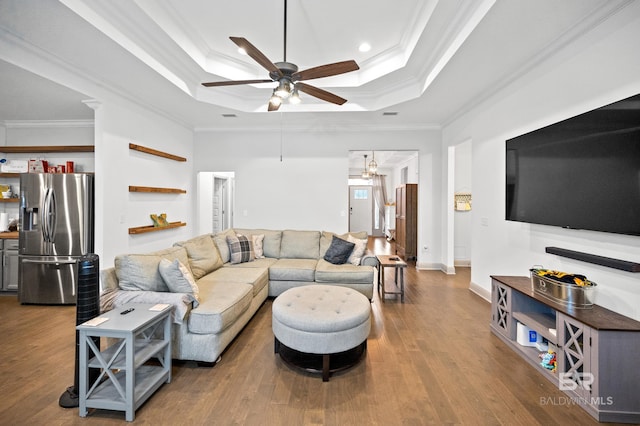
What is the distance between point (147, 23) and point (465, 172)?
620 cm

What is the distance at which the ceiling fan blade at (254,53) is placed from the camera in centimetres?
207

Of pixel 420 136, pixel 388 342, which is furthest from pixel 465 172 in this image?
pixel 388 342

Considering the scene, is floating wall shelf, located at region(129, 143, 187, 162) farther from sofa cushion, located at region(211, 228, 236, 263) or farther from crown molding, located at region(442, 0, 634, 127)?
crown molding, located at region(442, 0, 634, 127)

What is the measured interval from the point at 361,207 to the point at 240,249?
8250mm

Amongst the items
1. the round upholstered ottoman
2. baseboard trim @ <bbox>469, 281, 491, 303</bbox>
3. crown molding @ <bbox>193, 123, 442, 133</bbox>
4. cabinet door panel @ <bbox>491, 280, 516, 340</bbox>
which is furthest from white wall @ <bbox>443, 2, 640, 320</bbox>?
the round upholstered ottoman

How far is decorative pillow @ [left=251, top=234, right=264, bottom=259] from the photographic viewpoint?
4.58 metres

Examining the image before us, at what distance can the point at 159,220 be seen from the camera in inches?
191

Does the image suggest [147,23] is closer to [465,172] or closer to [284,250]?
[284,250]

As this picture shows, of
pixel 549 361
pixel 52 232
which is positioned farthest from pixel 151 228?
pixel 549 361

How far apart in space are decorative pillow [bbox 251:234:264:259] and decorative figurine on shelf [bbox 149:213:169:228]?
1625 mm

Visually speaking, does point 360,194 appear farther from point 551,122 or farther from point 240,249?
point 551,122

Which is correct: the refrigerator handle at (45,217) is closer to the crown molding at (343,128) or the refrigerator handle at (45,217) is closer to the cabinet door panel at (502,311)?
the crown molding at (343,128)

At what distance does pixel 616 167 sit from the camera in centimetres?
211

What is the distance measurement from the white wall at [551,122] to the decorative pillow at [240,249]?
3.47m
